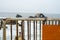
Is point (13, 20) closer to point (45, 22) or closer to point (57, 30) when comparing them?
point (45, 22)

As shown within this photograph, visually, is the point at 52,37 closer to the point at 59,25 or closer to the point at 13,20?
the point at 59,25

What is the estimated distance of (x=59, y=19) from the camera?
3066 millimetres

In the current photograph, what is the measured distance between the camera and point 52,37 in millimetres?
3061

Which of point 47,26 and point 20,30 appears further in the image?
point 20,30

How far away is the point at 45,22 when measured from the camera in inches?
124

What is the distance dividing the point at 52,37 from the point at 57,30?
16 cm

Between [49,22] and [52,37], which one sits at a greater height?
[49,22]

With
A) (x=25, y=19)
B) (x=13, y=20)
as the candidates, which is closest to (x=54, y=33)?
(x=25, y=19)

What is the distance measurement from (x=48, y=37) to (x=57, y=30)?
0.71 feet

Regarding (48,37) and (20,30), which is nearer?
(48,37)

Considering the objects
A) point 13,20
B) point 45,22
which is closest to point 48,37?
point 45,22

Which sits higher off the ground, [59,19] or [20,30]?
[59,19]

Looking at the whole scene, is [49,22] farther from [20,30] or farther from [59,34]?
[20,30]

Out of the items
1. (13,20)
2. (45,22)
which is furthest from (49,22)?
(13,20)
